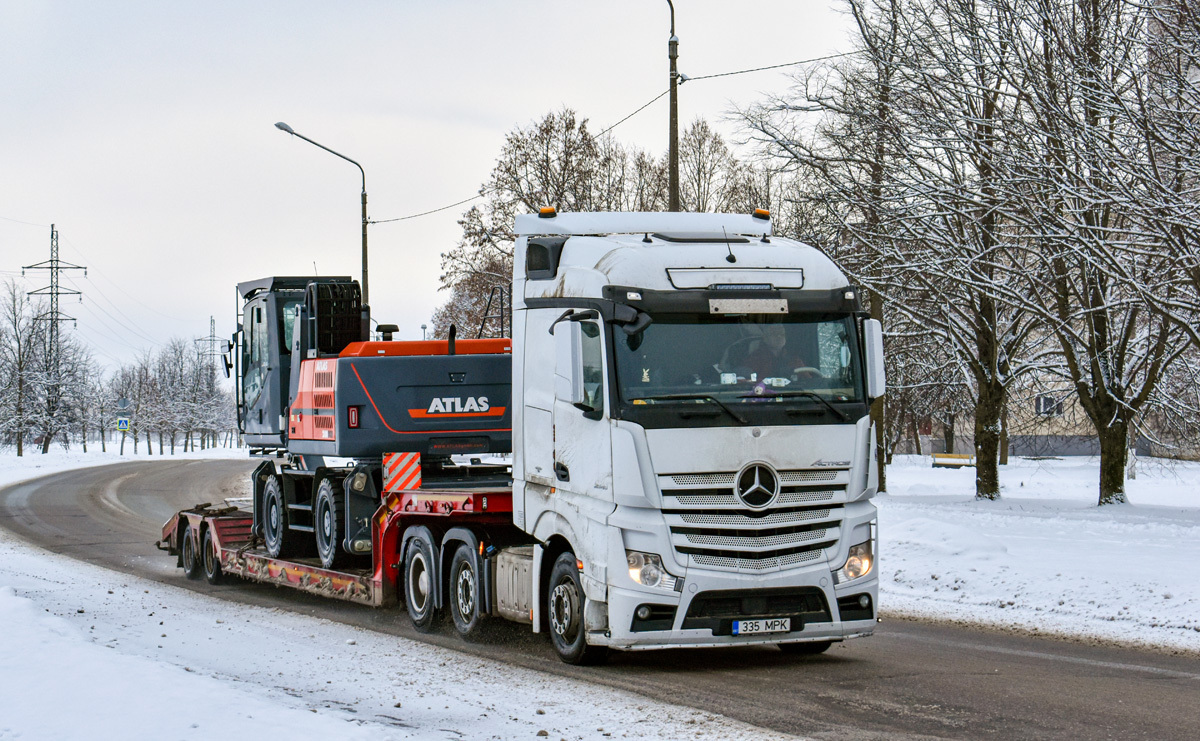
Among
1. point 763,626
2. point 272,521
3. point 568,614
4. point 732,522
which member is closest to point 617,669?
point 568,614

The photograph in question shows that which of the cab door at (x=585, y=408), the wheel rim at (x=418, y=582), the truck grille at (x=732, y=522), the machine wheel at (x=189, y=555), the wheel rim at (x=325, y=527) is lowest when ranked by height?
the machine wheel at (x=189, y=555)

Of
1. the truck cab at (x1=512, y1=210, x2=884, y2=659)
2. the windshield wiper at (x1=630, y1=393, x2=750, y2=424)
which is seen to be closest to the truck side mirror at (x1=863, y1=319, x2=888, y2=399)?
the truck cab at (x1=512, y1=210, x2=884, y2=659)

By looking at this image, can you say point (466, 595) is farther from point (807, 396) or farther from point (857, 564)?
point (807, 396)

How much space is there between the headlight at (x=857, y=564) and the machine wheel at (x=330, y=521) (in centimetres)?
601

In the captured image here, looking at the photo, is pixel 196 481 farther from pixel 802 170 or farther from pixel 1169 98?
pixel 1169 98

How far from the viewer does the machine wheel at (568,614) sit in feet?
28.8

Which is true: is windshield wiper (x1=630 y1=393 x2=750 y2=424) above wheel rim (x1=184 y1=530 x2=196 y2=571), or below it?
above

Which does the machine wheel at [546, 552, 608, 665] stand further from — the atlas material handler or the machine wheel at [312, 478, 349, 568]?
the machine wheel at [312, 478, 349, 568]

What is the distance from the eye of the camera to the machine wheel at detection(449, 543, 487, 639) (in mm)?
10266

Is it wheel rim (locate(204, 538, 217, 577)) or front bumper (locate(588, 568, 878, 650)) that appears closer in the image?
front bumper (locate(588, 568, 878, 650))

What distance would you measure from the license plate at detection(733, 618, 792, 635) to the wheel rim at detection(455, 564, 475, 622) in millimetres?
2873

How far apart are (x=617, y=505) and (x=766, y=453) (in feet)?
3.46

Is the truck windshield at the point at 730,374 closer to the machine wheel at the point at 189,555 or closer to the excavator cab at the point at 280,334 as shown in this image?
the excavator cab at the point at 280,334

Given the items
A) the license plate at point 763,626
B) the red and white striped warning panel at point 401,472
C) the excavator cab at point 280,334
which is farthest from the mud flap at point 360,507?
the license plate at point 763,626
